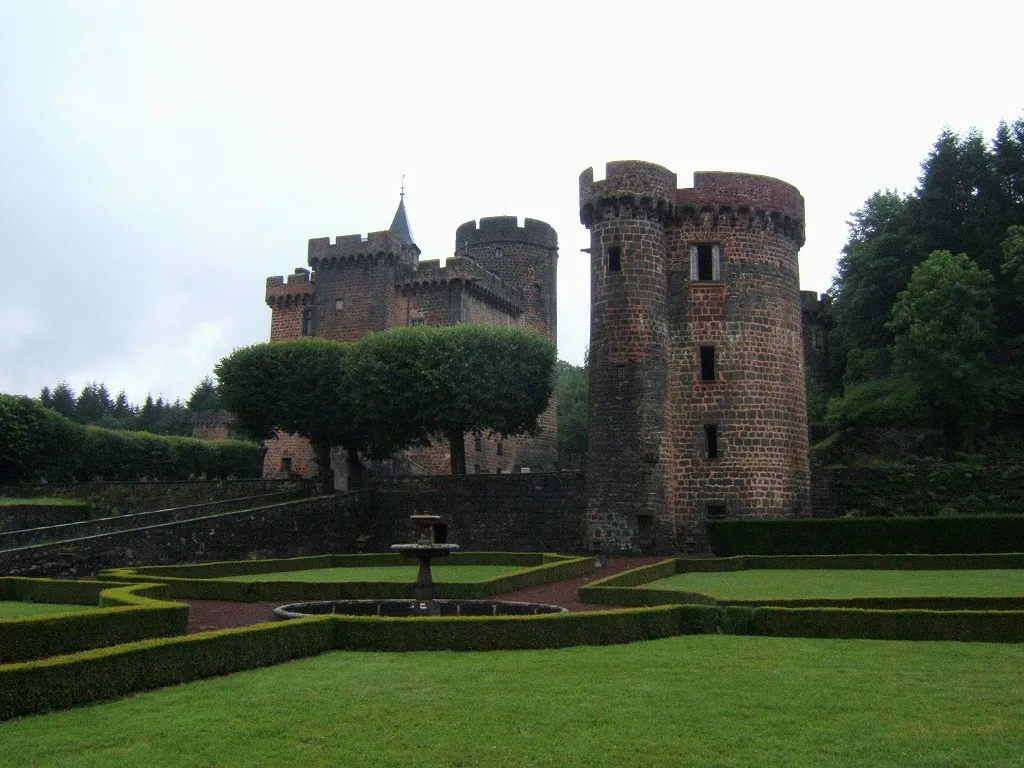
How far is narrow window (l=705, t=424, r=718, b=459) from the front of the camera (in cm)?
3669

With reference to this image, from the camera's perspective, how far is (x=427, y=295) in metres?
57.4

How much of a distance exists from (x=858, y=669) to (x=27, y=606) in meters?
17.2

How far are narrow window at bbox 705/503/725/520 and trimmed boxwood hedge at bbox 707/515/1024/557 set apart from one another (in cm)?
322

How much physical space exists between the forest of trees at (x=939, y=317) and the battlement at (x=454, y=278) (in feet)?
63.5

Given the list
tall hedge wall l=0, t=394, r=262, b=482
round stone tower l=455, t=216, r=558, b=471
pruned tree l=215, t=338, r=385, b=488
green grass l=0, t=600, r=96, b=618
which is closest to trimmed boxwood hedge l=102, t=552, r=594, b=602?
green grass l=0, t=600, r=96, b=618

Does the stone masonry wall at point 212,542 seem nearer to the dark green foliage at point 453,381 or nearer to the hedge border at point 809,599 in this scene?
the dark green foliage at point 453,381

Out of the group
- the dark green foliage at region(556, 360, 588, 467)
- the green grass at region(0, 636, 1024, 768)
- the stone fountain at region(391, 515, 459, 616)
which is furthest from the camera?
the dark green foliage at region(556, 360, 588, 467)

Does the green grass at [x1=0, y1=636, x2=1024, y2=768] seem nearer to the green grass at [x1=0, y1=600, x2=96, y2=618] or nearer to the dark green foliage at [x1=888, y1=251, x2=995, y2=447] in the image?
the green grass at [x1=0, y1=600, x2=96, y2=618]

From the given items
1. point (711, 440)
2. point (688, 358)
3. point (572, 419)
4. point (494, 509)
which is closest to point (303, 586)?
point (494, 509)

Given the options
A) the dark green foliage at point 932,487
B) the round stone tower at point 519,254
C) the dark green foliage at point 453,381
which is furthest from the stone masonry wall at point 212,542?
the round stone tower at point 519,254

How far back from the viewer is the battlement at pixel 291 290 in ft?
199

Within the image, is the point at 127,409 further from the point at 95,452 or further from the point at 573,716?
the point at 573,716

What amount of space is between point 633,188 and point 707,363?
7150 millimetres

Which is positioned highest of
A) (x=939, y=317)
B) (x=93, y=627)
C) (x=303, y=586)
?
(x=939, y=317)
